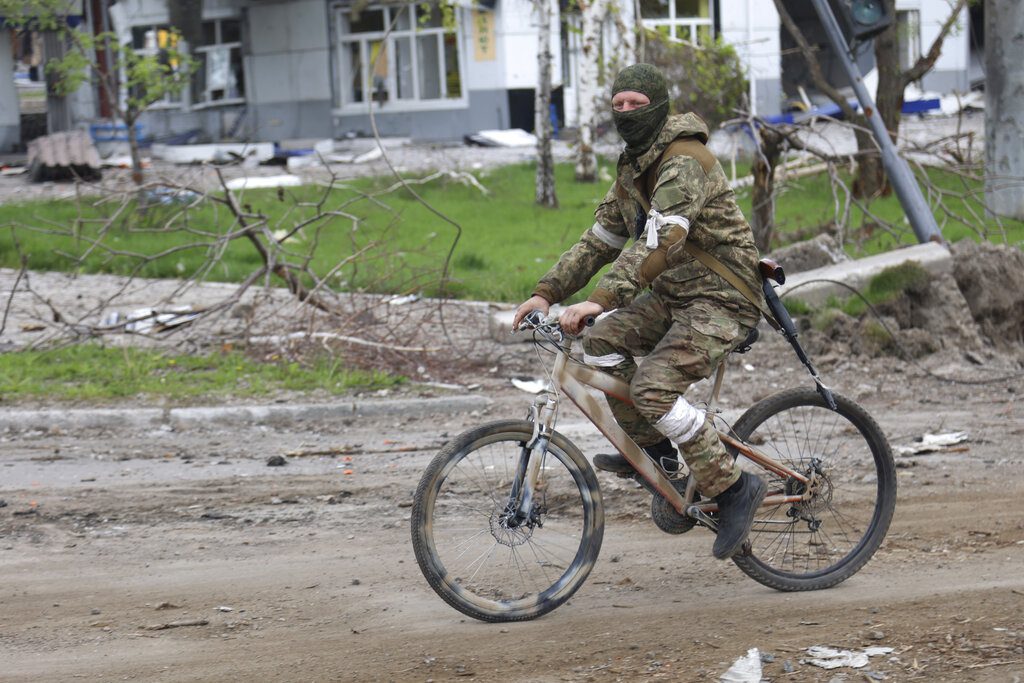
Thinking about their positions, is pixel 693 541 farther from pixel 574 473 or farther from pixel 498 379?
pixel 498 379

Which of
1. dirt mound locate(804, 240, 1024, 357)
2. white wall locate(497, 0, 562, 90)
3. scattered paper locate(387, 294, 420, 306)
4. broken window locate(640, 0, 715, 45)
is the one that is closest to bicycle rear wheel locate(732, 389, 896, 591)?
dirt mound locate(804, 240, 1024, 357)

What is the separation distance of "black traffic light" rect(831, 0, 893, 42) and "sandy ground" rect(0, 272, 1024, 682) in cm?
359

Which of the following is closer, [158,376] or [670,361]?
[670,361]

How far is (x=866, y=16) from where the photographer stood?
961cm

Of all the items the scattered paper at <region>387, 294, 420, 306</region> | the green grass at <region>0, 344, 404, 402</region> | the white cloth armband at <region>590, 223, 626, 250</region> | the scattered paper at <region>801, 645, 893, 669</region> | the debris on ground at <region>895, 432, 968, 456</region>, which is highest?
the white cloth armband at <region>590, 223, 626, 250</region>

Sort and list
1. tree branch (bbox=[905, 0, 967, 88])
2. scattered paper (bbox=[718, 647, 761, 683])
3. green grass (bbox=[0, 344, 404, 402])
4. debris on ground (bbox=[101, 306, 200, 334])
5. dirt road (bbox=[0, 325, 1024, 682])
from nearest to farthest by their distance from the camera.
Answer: scattered paper (bbox=[718, 647, 761, 683]) < dirt road (bbox=[0, 325, 1024, 682]) < green grass (bbox=[0, 344, 404, 402]) < debris on ground (bbox=[101, 306, 200, 334]) < tree branch (bbox=[905, 0, 967, 88])

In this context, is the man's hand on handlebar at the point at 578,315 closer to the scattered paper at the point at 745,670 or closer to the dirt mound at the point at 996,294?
the scattered paper at the point at 745,670

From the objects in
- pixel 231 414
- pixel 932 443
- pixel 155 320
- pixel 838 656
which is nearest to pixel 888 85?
pixel 932 443

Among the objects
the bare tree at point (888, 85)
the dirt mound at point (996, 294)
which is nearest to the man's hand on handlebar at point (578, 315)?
the dirt mound at point (996, 294)

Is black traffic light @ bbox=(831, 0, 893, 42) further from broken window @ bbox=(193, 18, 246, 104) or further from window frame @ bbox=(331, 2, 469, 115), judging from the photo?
broken window @ bbox=(193, 18, 246, 104)

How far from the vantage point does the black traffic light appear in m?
9.58

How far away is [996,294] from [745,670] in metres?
6.23

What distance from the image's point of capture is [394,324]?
9594 mm

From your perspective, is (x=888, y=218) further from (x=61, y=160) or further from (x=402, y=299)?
(x=61, y=160)
